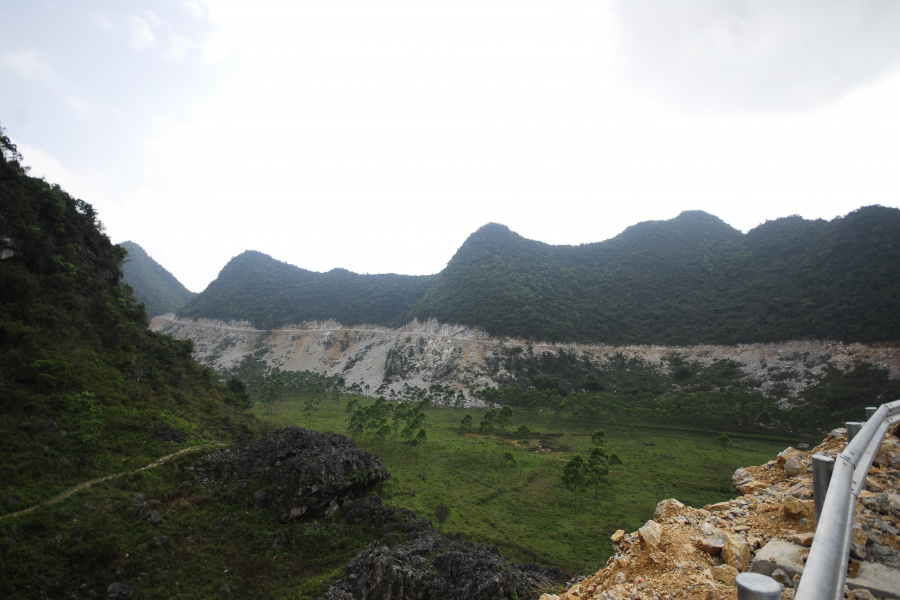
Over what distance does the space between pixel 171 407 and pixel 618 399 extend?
60.0 metres

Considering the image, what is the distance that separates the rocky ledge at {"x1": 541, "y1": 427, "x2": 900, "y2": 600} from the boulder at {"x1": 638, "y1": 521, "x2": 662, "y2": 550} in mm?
17

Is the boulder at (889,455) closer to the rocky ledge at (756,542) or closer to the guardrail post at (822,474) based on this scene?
the rocky ledge at (756,542)

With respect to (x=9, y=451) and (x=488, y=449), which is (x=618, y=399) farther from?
(x=9, y=451)

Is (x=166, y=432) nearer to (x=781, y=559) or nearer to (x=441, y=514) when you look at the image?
(x=441, y=514)

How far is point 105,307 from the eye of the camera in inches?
1107

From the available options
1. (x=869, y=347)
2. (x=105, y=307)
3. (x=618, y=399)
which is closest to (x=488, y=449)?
(x=618, y=399)

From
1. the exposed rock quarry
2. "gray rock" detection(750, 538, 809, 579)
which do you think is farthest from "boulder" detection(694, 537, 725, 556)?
the exposed rock quarry

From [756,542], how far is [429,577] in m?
14.5

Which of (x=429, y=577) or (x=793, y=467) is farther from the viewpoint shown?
(x=429, y=577)

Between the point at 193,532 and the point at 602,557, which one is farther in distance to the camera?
the point at 602,557

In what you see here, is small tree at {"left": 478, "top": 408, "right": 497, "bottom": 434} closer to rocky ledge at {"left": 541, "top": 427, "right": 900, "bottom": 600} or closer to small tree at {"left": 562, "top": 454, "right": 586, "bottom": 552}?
small tree at {"left": 562, "top": 454, "right": 586, "bottom": 552}

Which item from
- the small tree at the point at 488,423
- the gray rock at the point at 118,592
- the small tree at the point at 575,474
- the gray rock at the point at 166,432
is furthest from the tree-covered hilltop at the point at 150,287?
the small tree at the point at 575,474

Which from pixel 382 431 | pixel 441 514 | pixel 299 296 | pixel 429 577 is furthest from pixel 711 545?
pixel 299 296

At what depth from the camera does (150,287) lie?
538 ft
